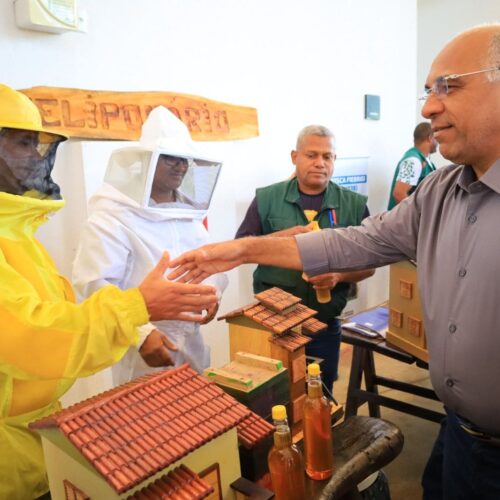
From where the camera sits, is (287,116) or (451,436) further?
(287,116)

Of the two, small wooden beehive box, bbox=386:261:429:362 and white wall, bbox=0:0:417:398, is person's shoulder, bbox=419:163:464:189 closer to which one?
small wooden beehive box, bbox=386:261:429:362

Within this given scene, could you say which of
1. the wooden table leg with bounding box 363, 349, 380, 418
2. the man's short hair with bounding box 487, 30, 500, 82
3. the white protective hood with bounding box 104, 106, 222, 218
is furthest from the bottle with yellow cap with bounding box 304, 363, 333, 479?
the wooden table leg with bounding box 363, 349, 380, 418

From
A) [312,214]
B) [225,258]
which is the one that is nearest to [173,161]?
[225,258]

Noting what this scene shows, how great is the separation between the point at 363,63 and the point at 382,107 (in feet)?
1.84

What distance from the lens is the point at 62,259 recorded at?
273 cm

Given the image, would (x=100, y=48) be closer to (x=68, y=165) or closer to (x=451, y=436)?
(x=68, y=165)

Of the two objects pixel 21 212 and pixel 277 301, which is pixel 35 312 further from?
pixel 277 301

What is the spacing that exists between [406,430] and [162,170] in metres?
2.61

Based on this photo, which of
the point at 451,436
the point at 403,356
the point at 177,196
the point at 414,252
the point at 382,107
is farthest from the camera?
the point at 382,107

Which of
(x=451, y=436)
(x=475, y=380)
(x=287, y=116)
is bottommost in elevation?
(x=451, y=436)

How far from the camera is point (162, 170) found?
2141 millimetres

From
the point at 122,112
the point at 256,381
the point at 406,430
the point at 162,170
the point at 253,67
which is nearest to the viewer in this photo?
the point at 256,381

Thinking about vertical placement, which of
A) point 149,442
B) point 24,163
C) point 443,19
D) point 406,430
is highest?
point 443,19

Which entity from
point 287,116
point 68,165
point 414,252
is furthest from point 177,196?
point 287,116
